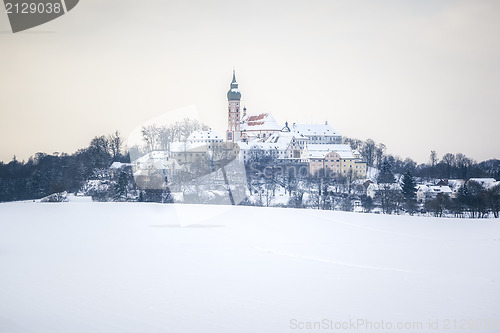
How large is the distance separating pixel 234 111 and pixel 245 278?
89.6 m

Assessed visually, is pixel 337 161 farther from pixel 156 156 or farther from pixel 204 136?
pixel 156 156

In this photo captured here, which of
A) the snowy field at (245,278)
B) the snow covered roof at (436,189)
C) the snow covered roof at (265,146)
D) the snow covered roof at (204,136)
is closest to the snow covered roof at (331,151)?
the snow covered roof at (265,146)

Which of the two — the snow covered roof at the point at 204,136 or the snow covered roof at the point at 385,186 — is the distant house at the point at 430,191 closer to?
the snow covered roof at the point at 385,186

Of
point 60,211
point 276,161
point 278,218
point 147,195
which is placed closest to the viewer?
point 278,218

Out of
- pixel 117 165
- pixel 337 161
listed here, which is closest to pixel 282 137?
pixel 337 161

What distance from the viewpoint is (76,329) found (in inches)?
328

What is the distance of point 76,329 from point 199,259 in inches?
269

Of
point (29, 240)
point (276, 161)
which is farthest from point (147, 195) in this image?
point (276, 161)

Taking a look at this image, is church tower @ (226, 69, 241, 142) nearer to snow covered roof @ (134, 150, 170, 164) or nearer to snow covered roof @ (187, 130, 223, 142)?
snow covered roof @ (187, 130, 223, 142)

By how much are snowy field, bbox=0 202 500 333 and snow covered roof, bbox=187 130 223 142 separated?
61925mm

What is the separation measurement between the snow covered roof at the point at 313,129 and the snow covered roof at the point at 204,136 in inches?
834

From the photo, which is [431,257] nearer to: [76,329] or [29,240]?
[76,329]

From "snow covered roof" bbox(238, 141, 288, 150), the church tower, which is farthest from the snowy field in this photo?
the church tower

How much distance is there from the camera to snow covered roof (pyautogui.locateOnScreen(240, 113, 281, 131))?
338ft
